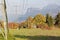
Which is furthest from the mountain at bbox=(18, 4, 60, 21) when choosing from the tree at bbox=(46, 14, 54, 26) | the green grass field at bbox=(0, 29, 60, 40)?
the green grass field at bbox=(0, 29, 60, 40)

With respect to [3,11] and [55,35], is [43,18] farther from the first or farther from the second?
[3,11]

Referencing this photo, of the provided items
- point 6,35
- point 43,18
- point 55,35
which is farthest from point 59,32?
point 6,35

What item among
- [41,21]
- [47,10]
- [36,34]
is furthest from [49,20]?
[36,34]

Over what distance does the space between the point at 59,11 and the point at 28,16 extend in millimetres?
825

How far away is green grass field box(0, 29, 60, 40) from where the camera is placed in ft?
14.6

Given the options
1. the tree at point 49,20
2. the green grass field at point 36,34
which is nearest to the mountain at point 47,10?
the tree at point 49,20

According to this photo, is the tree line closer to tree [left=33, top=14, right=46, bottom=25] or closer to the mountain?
tree [left=33, top=14, right=46, bottom=25]

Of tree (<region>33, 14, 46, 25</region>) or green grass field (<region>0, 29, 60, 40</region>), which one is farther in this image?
tree (<region>33, 14, 46, 25</region>)

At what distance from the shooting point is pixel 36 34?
4.59 m

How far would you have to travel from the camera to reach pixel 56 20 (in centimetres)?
486

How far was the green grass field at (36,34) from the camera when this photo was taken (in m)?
4.46

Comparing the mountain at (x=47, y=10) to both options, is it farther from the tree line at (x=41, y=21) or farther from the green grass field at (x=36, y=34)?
Answer: the green grass field at (x=36, y=34)

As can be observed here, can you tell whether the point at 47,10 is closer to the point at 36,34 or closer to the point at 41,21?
the point at 41,21

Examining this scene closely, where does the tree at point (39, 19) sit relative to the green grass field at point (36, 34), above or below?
above
